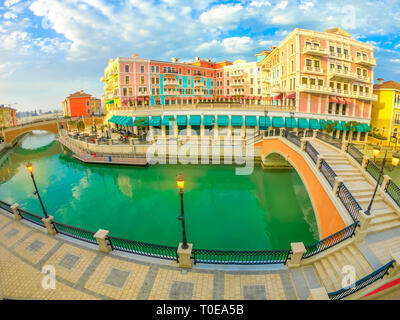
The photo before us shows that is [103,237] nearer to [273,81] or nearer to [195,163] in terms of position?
[195,163]

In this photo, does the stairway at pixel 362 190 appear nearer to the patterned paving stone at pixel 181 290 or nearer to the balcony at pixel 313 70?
the patterned paving stone at pixel 181 290

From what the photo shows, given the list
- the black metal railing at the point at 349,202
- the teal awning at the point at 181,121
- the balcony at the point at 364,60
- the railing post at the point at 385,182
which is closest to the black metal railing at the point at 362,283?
the black metal railing at the point at 349,202

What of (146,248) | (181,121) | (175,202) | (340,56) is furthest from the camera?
(181,121)

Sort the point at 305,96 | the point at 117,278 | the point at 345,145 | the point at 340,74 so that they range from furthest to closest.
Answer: the point at 305,96
the point at 340,74
the point at 345,145
the point at 117,278

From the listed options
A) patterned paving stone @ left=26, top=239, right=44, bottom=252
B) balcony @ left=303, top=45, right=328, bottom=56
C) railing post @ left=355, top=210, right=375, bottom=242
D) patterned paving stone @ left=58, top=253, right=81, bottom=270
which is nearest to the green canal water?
patterned paving stone @ left=26, top=239, right=44, bottom=252

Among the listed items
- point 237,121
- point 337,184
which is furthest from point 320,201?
point 237,121

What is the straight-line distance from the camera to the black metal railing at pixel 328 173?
36.9 feet

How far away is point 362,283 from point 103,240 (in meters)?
10.7

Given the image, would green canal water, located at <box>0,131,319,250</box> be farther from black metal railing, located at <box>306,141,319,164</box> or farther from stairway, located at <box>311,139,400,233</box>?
black metal railing, located at <box>306,141,319,164</box>

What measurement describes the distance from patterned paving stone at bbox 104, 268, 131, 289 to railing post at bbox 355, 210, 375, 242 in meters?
10.1

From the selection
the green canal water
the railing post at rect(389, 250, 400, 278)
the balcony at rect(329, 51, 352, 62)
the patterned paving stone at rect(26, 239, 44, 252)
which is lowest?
the green canal water

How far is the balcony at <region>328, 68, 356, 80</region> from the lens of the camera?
29281mm

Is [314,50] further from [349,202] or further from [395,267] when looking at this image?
[395,267]

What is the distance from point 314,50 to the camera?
28078mm
